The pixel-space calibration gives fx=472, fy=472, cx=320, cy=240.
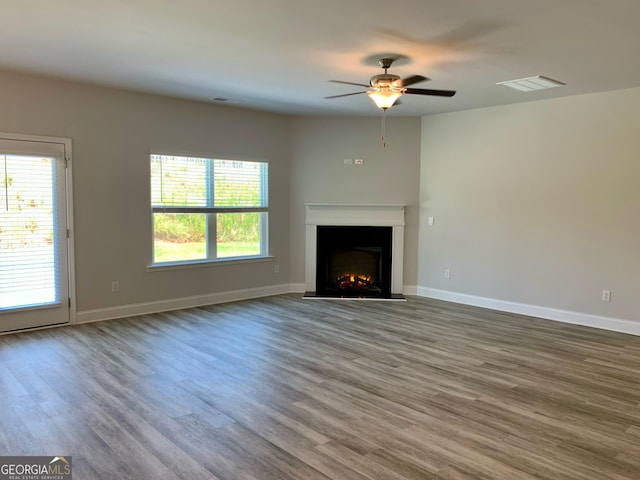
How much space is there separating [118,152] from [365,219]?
3479 mm

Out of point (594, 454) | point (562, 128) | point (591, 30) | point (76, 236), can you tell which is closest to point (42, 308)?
point (76, 236)

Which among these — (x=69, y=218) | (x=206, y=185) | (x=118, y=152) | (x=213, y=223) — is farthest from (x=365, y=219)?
(x=69, y=218)

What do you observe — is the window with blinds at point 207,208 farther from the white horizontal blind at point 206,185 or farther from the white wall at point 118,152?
the white wall at point 118,152

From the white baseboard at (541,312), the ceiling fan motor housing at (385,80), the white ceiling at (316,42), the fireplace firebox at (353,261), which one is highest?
the white ceiling at (316,42)

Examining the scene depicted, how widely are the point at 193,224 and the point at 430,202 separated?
343 centimetres

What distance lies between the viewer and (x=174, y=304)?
6.12 meters

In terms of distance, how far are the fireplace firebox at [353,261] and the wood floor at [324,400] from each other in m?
1.74

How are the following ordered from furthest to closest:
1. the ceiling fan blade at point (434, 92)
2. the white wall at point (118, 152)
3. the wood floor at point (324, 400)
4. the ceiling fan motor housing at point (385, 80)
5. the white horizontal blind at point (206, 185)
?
1. the white horizontal blind at point (206, 185)
2. the white wall at point (118, 152)
3. the ceiling fan motor housing at point (385, 80)
4. the ceiling fan blade at point (434, 92)
5. the wood floor at point (324, 400)

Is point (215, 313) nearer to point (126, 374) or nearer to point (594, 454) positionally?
point (126, 374)

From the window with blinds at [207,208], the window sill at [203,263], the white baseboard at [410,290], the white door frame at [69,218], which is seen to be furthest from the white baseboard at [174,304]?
the white baseboard at [410,290]

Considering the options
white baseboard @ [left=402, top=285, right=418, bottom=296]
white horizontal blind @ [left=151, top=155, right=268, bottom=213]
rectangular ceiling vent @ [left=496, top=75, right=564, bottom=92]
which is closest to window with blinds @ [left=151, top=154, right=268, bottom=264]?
white horizontal blind @ [left=151, top=155, right=268, bottom=213]

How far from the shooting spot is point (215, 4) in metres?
2.99

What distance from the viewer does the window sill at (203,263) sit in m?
5.97

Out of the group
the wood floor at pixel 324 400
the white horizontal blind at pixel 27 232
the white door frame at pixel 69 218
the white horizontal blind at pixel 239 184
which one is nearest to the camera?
the wood floor at pixel 324 400
